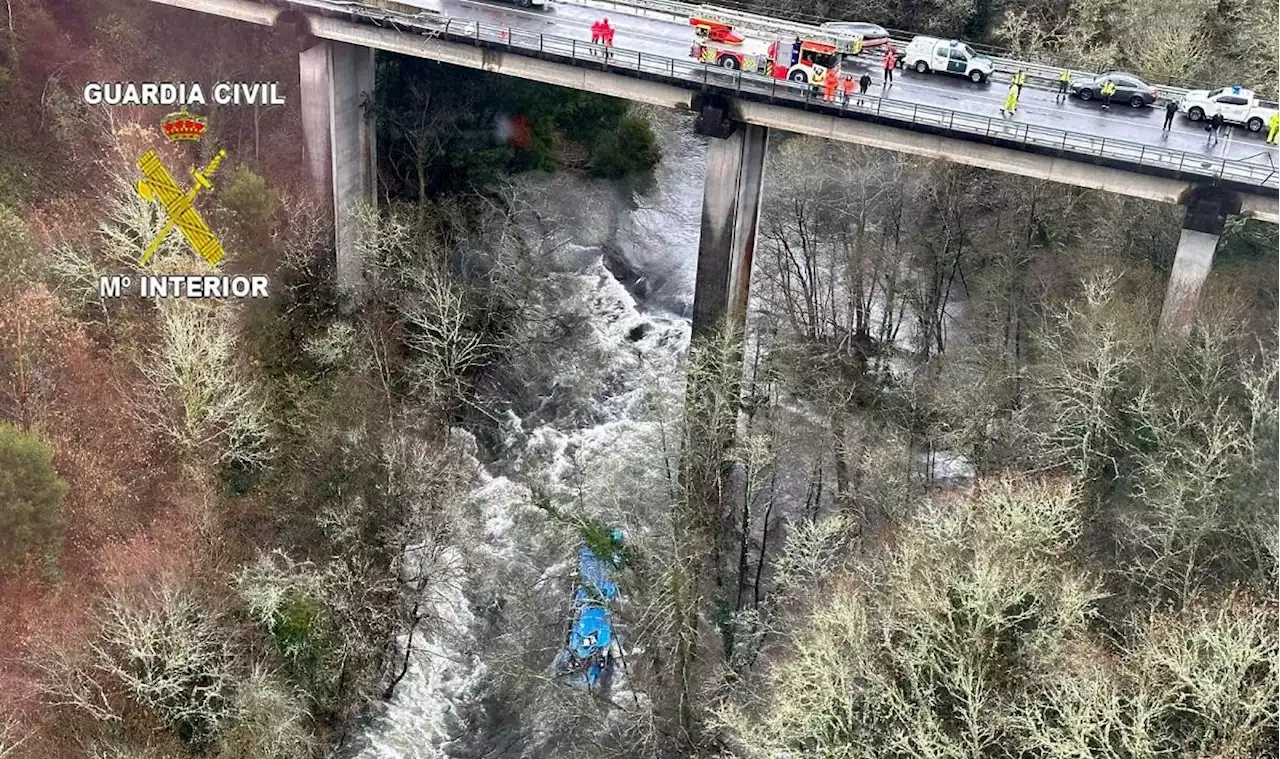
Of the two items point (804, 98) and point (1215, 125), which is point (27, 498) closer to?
point (804, 98)

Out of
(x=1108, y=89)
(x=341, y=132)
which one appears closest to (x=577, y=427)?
(x=341, y=132)

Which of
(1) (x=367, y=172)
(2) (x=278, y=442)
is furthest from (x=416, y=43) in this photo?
(2) (x=278, y=442)

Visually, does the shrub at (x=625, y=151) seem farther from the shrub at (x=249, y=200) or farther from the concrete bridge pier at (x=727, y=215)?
the shrub at (x=249, y=200)

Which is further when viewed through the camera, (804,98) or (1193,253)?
(804,98)

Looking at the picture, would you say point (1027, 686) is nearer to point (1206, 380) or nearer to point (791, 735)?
point (791, 735)

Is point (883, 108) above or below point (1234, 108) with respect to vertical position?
below

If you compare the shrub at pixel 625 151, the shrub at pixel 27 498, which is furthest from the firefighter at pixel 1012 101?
the shrub at pixel 27 498

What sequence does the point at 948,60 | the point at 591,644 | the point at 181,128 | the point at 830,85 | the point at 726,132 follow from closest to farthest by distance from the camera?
the point at 591,644, the point at 830,85, the point at 726,132, the point at 948,60, the point at 181,128
